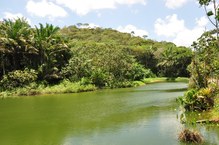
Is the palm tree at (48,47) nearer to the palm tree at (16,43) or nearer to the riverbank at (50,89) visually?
the palm tree at (16,43)

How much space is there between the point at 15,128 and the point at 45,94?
19220 millimetres

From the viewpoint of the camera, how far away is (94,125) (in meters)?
18.3

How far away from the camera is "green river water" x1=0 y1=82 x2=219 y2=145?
14805 mm

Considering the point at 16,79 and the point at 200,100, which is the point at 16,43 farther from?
the point at 200,100

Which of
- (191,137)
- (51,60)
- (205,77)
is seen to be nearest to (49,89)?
(51,60)

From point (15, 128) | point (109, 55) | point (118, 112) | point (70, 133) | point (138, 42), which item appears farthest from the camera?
point (138, 42)

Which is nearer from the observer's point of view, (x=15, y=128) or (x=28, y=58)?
(x=15, y=128)

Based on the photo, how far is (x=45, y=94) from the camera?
37.8 metres

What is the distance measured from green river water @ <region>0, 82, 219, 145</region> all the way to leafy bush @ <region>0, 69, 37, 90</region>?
12.9 metres

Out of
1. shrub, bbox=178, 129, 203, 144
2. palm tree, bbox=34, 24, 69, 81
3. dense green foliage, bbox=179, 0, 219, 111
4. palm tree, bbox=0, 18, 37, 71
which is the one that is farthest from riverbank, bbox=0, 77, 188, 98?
shrub, bbox=178, 129, 203, 144

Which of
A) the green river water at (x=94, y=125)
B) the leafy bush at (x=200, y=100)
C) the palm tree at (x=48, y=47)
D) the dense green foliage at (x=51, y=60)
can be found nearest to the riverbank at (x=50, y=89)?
the dense green foliage at (x=51, y=60)

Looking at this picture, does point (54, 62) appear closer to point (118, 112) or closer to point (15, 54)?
point (15, 54)

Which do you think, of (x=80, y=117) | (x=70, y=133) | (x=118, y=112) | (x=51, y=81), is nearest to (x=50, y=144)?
(x=70, y=133)

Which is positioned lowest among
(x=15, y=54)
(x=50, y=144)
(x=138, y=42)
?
(x=50, y=144)
